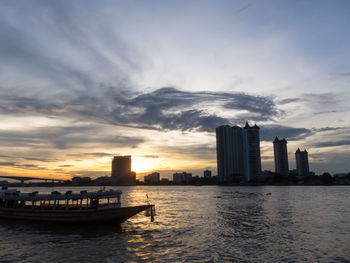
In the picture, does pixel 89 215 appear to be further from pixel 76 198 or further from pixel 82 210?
pixel 76 198

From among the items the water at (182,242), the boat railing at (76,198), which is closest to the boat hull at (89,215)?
the boat railing at (76,198)

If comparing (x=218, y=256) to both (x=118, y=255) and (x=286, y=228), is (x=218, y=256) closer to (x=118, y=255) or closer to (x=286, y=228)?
(x=118, y=255)

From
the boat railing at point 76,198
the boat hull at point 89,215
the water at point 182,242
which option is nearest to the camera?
the water at point 182,242

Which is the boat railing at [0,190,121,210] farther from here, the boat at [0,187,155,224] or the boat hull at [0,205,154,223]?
the boat hull at [0,205,154,223]

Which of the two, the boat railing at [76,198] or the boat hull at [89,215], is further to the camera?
the boat railing at [76,198]

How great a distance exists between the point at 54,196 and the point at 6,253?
13.6m

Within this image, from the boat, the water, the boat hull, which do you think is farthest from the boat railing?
the water

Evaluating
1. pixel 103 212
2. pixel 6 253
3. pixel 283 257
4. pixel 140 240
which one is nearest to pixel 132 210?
pixel 103 212

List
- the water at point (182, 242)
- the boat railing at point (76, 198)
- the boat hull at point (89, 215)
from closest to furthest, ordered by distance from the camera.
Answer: the water at point (182, 242) < the boat hull at point (89, 215) < the boat railing at point (76, 198)

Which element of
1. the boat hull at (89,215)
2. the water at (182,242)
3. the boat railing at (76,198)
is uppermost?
the boat railing at (76,198)

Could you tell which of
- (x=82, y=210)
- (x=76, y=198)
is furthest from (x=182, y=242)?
(x=76, y=198)

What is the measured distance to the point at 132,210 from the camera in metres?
37.8

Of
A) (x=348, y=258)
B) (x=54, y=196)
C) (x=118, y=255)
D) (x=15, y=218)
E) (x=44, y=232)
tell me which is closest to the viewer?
(x=348, y=258)

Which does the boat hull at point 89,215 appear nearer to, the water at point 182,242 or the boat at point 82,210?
the boat at point 82,210
